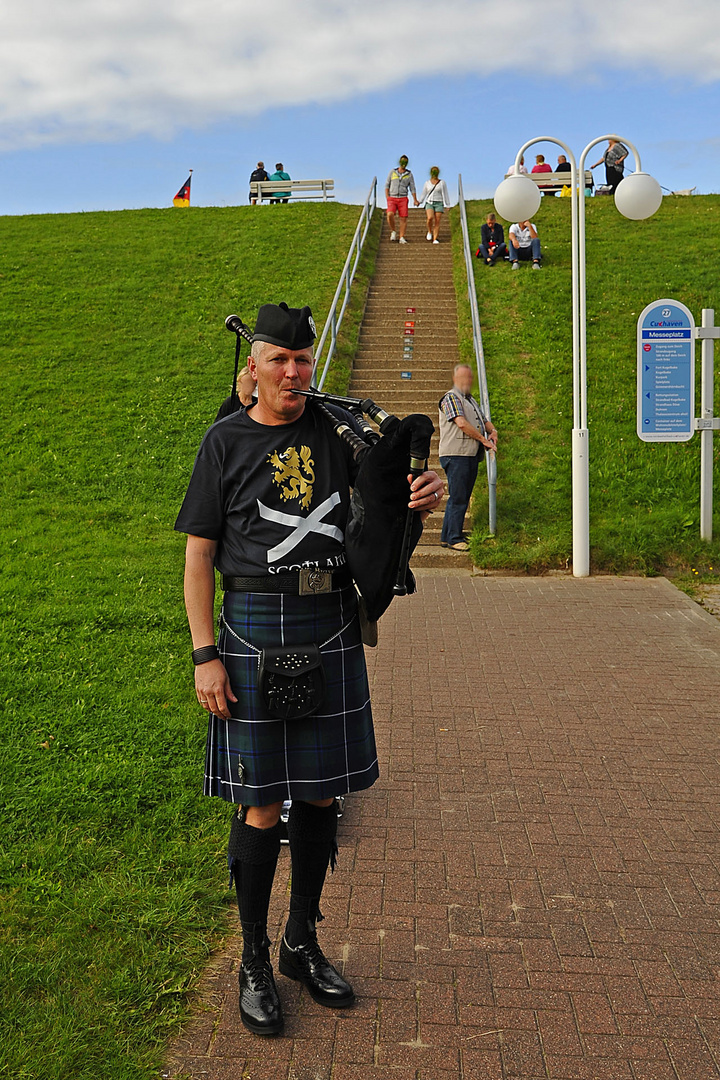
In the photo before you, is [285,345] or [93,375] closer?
[285,345]

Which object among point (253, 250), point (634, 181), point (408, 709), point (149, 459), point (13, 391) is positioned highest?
point (253, 250)

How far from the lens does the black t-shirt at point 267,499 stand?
2992mm

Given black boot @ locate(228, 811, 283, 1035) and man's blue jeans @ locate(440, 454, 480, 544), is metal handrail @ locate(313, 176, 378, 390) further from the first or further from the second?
black boot @ locate(228, 811, 283, 1035)

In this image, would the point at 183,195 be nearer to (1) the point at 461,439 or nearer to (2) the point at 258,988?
(1) the point at 461,439

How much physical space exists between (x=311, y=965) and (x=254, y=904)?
0.31 meters

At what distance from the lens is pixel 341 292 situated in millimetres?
18547

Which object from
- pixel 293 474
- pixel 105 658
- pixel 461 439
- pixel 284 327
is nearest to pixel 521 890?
pixel 293 474

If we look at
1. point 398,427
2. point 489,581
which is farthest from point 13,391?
point 398,427

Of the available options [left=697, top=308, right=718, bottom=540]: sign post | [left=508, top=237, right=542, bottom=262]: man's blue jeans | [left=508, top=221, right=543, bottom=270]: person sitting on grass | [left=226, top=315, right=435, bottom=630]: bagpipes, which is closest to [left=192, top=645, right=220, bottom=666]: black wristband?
[left=226, top=315, right=435, bottom=630]: bagpipes

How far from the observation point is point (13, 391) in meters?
15.5

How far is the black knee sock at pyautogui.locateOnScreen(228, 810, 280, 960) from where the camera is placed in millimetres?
3115

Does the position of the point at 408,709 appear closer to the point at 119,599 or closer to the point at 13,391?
the point at 119,599

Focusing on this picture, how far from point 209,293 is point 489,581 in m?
11.9

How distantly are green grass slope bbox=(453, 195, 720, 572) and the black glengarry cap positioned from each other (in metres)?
7.56
